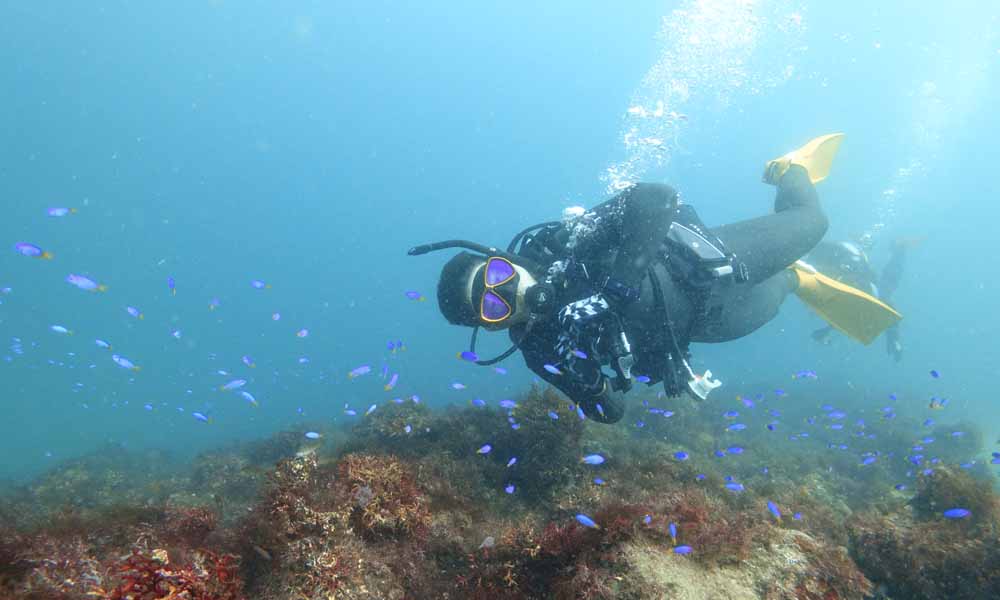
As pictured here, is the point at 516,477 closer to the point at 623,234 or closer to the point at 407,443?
the point at 407,443

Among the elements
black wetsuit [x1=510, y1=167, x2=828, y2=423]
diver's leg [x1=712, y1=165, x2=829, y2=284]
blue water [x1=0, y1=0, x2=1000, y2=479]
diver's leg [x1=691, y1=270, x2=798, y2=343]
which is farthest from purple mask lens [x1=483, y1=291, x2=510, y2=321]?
blue water [x1=0, y1=0, x2=1000, y2=479]

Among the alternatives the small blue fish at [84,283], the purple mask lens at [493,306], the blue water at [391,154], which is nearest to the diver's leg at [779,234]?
the purple mask lens at [493,306]

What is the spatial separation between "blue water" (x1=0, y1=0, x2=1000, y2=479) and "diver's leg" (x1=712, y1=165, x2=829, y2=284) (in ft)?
181

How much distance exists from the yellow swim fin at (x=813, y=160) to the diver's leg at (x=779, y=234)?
678 millimetres

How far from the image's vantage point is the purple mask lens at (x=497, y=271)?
13.9 feet

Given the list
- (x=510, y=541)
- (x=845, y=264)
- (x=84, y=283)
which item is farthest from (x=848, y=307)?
(x=84, y=283)

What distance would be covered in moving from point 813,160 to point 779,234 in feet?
10.2

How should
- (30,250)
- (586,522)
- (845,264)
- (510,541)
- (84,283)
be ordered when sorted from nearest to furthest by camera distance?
(586,522) < (510,541) < (30,250) < (84,283) < (845,264)

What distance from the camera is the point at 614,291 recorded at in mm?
4164

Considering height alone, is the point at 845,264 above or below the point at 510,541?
above

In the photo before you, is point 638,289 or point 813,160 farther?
point 813,160

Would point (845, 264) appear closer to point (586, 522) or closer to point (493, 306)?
point (493, 306)

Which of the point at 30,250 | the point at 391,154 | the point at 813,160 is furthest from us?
the point at 391,154

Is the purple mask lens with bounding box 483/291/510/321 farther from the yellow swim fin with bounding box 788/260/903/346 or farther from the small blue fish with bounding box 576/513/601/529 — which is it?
the yellow swim fin with bounding box 788/260/903/346
